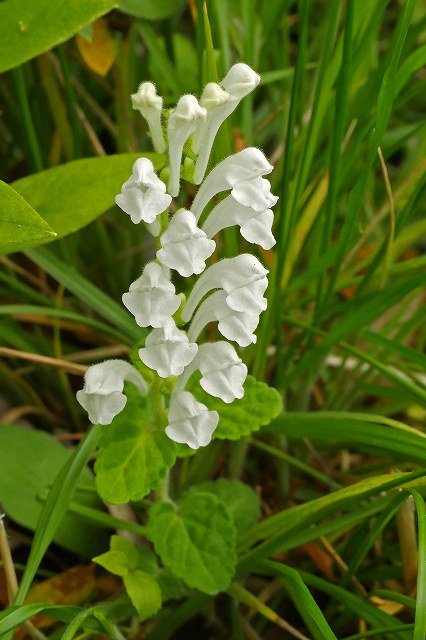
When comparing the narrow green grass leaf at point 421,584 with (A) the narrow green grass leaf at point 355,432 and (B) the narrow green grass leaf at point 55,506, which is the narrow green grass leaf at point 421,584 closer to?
(A) the narrow green grass leaf at point 355,432

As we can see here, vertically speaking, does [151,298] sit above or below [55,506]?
above

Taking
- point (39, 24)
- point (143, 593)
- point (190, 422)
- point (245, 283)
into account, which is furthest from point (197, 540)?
point (39, 24)

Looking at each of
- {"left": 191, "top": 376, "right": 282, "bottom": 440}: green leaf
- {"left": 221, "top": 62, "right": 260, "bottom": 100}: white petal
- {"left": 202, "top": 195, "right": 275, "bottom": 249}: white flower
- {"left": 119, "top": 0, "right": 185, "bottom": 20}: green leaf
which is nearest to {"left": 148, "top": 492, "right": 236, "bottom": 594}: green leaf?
{"left": 191, "top": 376, "right": 282, "bottom": 440}: green leaf

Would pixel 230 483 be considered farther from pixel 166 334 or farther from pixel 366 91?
pixel 366 91

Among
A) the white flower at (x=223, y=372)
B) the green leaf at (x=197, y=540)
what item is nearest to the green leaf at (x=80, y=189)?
the white flower at (x=223, y=372)

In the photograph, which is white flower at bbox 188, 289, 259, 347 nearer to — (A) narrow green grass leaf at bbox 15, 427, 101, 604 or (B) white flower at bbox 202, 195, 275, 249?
(B) white flower at bbox 202, 195, 275, 249

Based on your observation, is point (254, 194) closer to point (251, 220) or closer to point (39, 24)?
point (251, 220)
